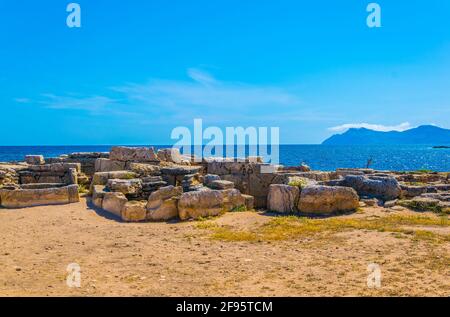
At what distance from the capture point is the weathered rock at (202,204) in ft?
37.1

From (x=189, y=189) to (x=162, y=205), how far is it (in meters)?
1.82

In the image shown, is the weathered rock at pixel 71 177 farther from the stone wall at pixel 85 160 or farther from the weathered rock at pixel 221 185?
the weathered rock at pixel 221 185

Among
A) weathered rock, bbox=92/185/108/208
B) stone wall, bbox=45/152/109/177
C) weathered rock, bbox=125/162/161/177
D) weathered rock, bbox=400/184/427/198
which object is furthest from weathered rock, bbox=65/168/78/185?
weathered rock, bbox=400/184/427/198

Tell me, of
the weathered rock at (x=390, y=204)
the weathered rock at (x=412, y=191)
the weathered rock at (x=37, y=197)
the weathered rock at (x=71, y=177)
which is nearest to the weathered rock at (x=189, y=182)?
the weathered rock at (x=37, y=197)

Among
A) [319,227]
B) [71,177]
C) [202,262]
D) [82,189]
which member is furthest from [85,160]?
[202,262]

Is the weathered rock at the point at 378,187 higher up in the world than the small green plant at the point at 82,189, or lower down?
higher up

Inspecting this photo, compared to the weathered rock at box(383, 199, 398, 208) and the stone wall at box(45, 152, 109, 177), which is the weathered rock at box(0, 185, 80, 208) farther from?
the weathered rock at box(383, 199, 398, 208)

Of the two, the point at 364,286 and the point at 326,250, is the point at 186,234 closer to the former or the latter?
the point at 326,250

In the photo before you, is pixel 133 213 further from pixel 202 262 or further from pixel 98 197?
pixel 202 262

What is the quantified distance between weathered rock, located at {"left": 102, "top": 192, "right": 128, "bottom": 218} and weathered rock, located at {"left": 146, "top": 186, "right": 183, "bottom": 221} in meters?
0.87

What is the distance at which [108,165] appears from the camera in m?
17.8

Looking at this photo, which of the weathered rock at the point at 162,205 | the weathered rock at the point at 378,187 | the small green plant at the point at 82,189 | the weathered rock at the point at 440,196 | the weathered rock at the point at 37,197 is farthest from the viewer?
the small green plant at the point at 82,189

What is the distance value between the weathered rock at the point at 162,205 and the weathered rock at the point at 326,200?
3558 millimetres

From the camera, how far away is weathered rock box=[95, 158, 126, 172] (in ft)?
57.7
